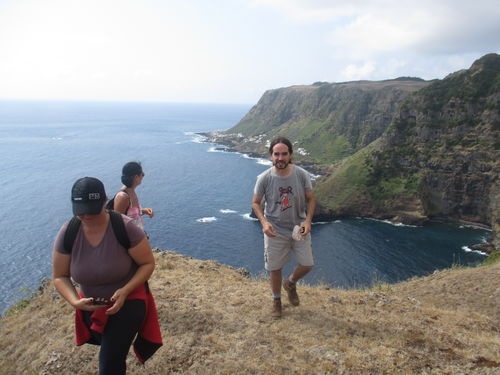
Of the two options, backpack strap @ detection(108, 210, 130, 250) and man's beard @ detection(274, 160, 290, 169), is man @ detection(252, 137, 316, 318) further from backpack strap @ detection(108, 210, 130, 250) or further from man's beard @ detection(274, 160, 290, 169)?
backpack strap @ detection(108, 210, 130, 250)

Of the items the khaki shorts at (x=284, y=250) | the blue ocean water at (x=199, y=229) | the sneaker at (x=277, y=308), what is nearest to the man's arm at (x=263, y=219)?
the khaki shorts at (x=284, y=250)

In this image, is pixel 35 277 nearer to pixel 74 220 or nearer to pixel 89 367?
pixel 89 367

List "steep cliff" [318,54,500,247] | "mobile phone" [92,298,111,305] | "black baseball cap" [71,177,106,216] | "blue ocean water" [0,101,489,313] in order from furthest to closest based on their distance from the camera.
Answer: "steep cliff" [318,54,500,247]
"blue ocean water" [0,101,489,313]
"mobile phone" [92,298,111,305]
"black baseball cap" [71,177,106,216]

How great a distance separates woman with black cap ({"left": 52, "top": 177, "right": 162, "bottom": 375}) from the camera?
12.8ft

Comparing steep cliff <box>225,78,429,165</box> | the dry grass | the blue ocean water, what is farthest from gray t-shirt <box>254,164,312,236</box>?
steep cliff <box>225,78,429,165</box>

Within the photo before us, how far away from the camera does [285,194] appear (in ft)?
21.8

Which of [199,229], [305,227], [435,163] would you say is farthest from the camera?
[435,163]

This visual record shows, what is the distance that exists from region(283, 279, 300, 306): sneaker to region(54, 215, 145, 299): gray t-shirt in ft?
14.8

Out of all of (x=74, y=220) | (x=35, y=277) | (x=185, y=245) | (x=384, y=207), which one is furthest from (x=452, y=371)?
(x=384, y=207)

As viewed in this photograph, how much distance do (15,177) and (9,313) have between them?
3640 inches

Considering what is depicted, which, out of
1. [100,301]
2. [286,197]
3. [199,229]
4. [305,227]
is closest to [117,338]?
[100,301]

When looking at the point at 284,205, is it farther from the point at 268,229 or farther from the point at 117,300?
the point at 117,300

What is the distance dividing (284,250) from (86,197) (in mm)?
4166

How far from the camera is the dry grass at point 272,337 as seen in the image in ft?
19.5
